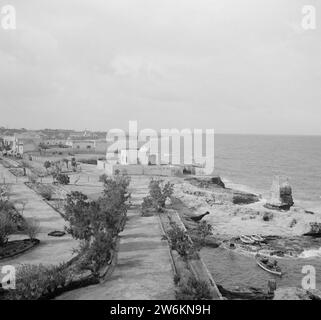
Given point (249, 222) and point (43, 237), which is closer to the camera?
point (43, 237)

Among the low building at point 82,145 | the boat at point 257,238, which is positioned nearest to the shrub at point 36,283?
the boat at point 257,238

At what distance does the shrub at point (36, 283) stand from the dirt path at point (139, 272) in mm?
662

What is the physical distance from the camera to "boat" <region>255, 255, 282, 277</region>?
2171cm

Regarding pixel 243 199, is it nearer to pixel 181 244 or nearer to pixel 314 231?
pixel 314 231

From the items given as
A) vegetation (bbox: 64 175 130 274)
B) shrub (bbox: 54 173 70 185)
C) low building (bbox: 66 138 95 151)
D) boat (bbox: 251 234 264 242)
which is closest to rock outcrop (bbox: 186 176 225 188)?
shrub (bbox: 54 173 70 185)

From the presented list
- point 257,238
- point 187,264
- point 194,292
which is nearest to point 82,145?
point 257,238

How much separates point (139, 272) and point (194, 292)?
446 cm

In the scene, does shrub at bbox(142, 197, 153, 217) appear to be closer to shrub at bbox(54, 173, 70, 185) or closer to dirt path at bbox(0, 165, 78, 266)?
dirt path at bbox(0, 165, 78, 266)

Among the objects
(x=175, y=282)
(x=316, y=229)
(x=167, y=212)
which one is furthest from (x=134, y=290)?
(x=316, y=229)

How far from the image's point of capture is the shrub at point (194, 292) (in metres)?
13.9

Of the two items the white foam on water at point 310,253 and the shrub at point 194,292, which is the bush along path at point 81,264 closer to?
the shrub at point 194,292

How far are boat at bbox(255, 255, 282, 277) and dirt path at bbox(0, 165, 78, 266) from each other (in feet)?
34.2

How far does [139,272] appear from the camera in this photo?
1811cm
